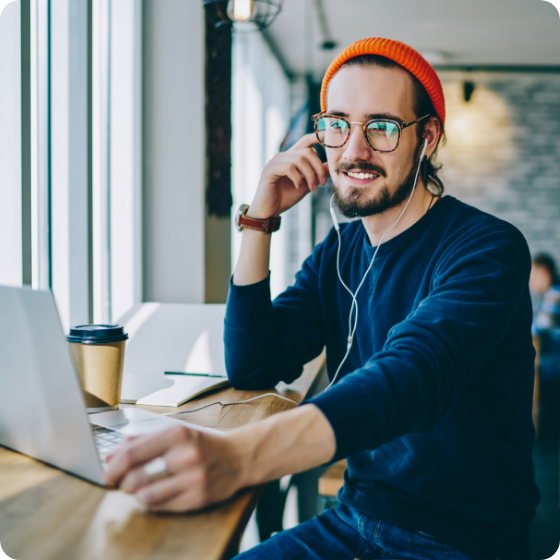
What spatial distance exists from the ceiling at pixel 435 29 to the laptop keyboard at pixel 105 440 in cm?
375

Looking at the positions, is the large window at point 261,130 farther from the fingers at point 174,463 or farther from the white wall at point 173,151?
the fingers at point 174,463

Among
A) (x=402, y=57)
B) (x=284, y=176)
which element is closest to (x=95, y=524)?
(x=284, y=176)

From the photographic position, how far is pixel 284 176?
1257 mm

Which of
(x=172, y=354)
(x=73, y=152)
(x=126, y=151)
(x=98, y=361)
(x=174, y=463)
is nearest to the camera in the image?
(x=174, y=463)

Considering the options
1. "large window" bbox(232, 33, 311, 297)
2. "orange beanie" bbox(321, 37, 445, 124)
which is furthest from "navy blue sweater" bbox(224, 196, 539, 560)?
"large window" bbox(232, 33, 311, 297)

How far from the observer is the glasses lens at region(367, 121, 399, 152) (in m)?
1.11

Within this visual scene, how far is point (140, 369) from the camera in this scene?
1.27 meters

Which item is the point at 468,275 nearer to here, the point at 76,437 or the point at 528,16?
the point at 76,437

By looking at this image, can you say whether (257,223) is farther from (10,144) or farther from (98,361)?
(10,144)

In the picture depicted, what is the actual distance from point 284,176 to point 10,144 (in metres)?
0.66

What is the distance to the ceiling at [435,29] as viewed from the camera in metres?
Answer: 3.92

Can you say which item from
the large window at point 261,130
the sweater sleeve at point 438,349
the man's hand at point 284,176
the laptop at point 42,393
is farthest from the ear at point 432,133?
the large window at point 261,130

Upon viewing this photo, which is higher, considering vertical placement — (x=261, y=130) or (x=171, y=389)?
(x=261, y=130)

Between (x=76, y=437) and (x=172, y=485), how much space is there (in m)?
0.16
